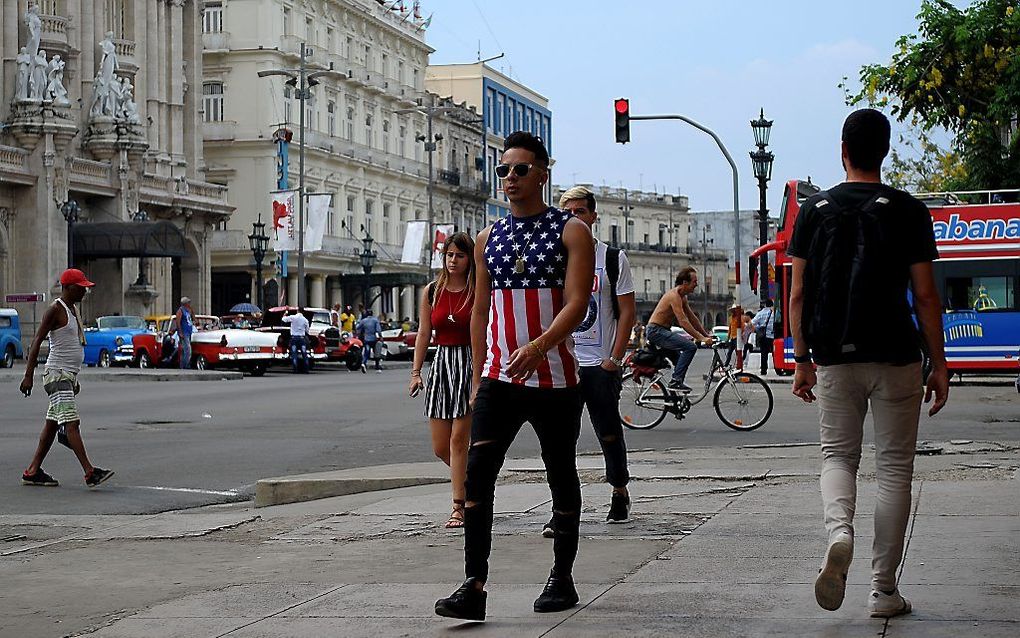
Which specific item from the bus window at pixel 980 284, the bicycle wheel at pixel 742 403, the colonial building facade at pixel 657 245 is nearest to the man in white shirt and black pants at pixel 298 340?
the bus window at pixel 980 284

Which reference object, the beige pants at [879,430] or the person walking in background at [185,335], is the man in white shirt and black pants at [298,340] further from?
the beige pants at [879,430]

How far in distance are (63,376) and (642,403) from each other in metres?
7.33

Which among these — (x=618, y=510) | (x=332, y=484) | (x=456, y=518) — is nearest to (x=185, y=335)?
(x=332, y=484)

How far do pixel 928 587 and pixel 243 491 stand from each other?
7.38 meters

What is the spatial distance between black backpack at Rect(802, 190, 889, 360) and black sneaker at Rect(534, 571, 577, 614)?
1.37 metres

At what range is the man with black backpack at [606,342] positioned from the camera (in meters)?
9.39

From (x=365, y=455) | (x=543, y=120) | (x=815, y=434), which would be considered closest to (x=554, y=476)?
(x=365, y=455)

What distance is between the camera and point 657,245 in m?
131

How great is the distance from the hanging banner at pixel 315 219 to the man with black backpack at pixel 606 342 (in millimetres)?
46789

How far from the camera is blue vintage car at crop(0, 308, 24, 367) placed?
1651 inches

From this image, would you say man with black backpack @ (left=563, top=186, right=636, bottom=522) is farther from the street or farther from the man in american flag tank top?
the street

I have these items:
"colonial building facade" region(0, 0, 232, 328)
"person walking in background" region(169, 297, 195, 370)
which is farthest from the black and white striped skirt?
"colonial building facade" region(0, 0, 232, 328)

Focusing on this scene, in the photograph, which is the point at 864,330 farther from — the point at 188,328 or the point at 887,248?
the point at 188,328

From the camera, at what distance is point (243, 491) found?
12.8 m
